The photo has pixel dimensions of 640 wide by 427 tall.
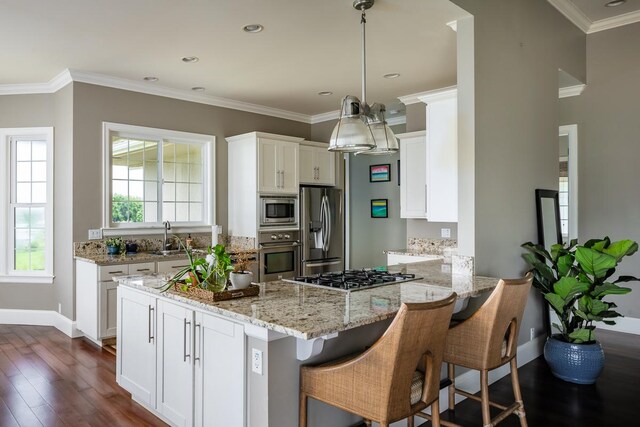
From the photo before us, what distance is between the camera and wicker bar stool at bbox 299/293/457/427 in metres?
1.71

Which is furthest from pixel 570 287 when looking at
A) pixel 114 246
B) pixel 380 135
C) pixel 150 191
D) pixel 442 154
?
pixel 150 191

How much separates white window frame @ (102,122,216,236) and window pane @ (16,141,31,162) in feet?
3.76

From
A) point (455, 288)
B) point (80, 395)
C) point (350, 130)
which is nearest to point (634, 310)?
point (455, 288)

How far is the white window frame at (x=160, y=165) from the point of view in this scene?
4934 mm

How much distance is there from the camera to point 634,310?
4598 mm

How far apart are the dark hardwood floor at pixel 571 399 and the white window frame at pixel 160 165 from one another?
3869mm

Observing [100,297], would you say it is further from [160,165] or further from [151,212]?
[160,165]

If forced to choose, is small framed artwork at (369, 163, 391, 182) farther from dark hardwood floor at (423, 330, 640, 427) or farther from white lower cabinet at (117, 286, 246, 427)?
white lower cabinet at (117, 286, 246, 427)

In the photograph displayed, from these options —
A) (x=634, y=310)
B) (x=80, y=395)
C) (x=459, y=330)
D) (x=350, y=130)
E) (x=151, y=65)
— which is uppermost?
(x=151, y=65)

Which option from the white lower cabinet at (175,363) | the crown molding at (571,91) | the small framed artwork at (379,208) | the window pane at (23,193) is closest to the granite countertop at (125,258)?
the window pane at (23,193)

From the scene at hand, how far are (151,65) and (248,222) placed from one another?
213cm

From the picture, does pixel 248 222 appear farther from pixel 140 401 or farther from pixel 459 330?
pixel 459 330

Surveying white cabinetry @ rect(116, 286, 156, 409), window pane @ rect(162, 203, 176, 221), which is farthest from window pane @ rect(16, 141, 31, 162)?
white cabinetry @ rect(116, 286, 156, 409)

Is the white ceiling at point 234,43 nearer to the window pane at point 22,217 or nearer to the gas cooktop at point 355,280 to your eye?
the window pane at point 22,217
